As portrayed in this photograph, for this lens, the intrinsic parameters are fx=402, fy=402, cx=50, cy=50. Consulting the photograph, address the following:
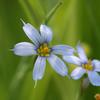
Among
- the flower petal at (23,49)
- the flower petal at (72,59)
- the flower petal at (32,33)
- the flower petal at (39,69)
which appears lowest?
the flower petal at (39,69)

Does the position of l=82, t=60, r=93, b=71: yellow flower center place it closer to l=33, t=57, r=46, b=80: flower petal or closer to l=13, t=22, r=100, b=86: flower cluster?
l=13, t=22, r=100, b=86: flower cluster

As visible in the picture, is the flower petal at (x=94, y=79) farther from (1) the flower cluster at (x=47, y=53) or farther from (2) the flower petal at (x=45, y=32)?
(2) the flower petal at (x=45, y=32)

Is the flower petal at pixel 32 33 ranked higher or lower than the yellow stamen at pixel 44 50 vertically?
higher

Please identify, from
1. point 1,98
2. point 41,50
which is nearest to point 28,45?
point 41,50

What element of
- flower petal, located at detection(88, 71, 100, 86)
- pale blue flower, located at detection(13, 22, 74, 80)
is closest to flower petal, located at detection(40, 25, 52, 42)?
pale blue flower, located at detection(13, 22, 74, 80)

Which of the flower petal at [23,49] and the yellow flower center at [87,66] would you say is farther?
the yellow flower center at [87,66]

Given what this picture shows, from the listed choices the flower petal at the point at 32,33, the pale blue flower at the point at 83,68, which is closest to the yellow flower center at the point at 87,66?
the pale blue flower at the point at 83,68

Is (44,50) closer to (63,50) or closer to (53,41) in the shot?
(63,50)

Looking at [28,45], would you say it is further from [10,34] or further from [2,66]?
[10,34]
